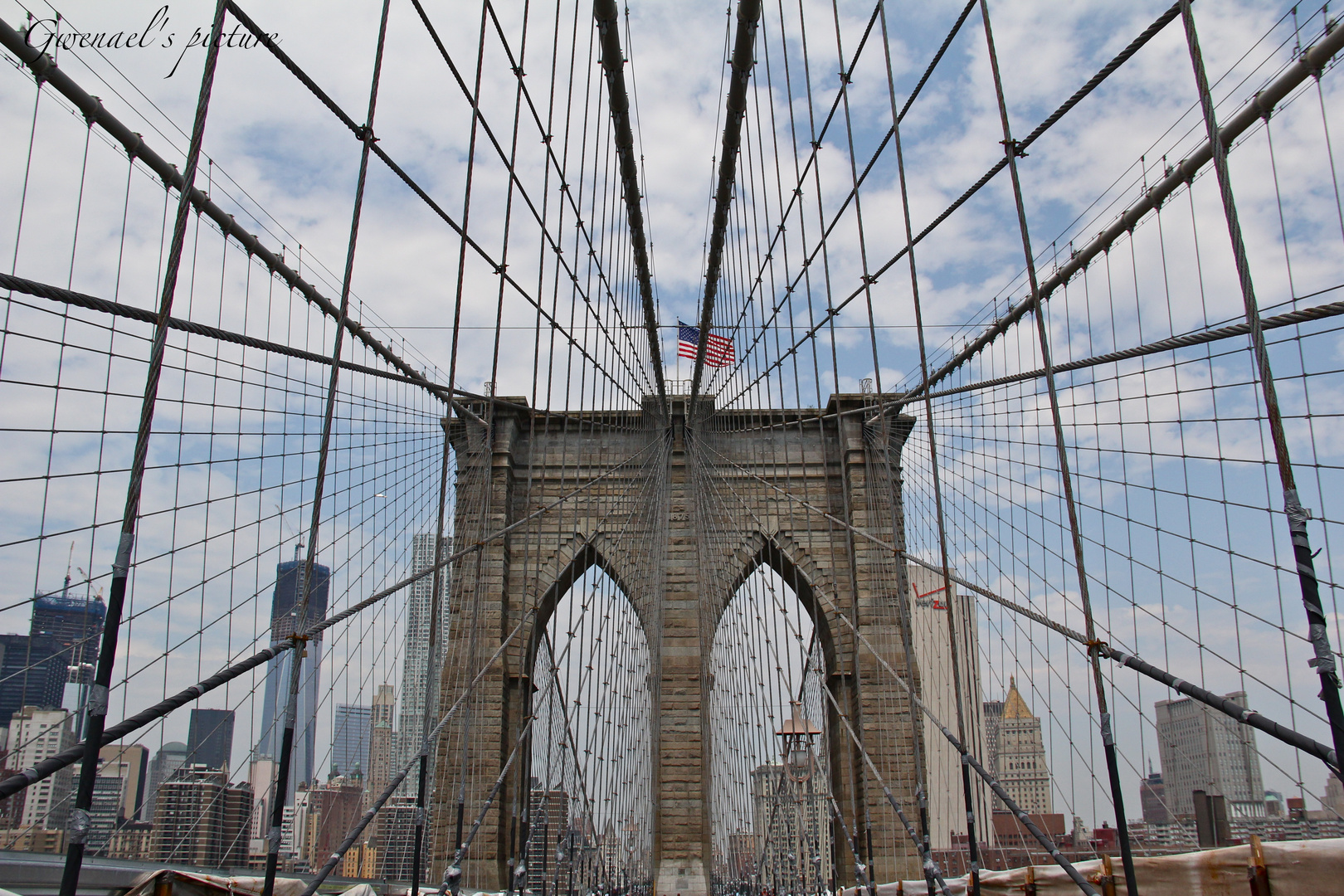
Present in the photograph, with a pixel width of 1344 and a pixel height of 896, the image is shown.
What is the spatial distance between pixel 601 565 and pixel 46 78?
12.2 m

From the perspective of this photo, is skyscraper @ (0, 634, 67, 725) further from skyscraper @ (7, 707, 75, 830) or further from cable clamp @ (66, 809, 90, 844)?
cable clamp @ (66, 809, 90, 844)

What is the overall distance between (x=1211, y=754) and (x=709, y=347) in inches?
411

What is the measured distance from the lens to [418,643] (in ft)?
52.4

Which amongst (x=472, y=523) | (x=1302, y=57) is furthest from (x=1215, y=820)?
(x=472, y=523)

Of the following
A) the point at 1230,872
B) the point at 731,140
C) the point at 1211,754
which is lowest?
the point at 1230,872

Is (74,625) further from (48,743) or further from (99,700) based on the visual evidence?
(99,700)

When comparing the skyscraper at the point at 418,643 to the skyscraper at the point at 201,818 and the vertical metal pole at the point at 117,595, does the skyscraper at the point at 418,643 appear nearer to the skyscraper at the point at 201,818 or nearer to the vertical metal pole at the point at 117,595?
the skyscraper at the point at 201,818

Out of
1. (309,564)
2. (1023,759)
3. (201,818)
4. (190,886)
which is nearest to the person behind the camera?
(309,564)

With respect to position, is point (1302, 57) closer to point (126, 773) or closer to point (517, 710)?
point (126, 773)

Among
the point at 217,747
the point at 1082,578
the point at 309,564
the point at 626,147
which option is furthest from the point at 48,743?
the point at 626,147

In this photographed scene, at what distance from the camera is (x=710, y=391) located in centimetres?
1647

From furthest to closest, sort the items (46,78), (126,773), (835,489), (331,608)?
(835,489)
(331,608)
(126,773)
(46,78)

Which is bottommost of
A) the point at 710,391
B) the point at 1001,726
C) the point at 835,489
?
the point at 1001,726

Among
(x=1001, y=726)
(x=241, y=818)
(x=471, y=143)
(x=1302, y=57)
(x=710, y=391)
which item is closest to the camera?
(x=1302, y=57)
